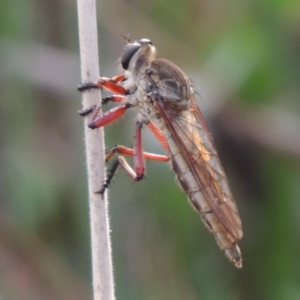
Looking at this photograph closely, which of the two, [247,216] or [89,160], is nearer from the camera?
[89,160]

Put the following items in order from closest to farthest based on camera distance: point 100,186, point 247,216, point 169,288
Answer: point 100,186 < point 169,288 < point 247,216

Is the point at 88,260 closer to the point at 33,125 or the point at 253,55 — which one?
the point at 33,125

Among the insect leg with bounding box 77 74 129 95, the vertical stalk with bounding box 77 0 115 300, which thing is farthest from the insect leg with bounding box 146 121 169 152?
the vertical stalk with bounding box 77 0 115 300

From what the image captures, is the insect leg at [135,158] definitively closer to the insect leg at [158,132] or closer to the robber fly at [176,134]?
the robber fly at [176,134]

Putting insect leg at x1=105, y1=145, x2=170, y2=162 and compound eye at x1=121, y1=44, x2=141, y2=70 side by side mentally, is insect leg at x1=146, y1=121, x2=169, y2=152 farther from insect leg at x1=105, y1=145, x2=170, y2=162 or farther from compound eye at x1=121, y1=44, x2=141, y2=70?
compound eye at x1=121, y1=44, x2=141, y2=70

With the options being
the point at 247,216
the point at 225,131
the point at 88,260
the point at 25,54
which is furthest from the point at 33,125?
the point at 247,216

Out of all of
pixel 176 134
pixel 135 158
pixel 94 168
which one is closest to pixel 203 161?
pixel 176 134

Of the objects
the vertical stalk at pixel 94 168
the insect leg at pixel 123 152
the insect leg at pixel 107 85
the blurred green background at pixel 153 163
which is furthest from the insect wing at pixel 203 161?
the vertical stalk at pixel 94 168
